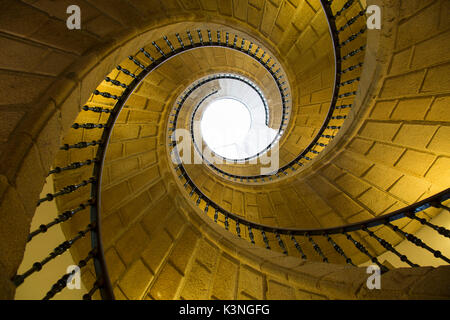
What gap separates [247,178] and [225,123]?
436 inches

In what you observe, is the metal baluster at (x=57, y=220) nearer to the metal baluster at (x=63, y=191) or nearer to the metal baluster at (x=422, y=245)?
the metal baluster at (x=63, y=191)

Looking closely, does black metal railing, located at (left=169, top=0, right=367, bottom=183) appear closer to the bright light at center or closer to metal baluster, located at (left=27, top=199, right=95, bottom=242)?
metal baluster, located at (left=27, top=199, right=95, bottom=242)

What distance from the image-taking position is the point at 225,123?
1700cm

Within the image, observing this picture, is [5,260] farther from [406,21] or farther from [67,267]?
[406,21]

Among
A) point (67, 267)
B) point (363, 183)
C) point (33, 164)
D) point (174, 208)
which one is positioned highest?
point (33, 164)

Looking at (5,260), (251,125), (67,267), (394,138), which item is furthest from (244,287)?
(251,125)

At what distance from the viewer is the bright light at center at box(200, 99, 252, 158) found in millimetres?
15391

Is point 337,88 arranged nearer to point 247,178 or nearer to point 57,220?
point 247,178

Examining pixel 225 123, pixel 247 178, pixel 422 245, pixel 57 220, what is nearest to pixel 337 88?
pixel 422 245

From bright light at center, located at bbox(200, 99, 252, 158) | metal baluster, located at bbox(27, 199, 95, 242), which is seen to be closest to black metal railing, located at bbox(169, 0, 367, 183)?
metal baluster, located at bbox(27, 199, 95, 242)

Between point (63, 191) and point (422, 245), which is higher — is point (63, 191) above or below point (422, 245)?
above

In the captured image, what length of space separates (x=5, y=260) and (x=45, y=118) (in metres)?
0.96

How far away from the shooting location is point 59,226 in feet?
9.49

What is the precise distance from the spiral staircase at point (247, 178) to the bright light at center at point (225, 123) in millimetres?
9019
